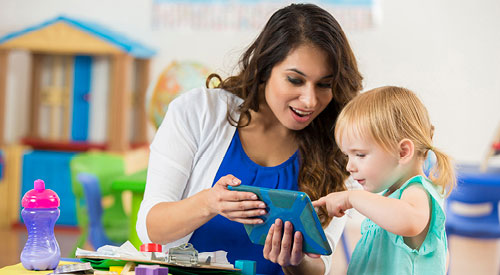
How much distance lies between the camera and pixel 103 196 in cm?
275

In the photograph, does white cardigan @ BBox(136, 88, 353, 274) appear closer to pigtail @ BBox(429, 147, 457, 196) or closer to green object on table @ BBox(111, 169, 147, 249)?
pigtail @ BBox(429, 147, 457, 196)

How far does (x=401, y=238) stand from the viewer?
1122mm

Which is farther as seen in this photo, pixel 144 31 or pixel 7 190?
pixel 144 31

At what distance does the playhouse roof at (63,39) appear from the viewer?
436cm

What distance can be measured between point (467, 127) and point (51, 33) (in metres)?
3.30

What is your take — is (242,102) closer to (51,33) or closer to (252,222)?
(252,222)

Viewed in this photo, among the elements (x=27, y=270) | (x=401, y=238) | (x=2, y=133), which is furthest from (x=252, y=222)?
(x=2, y=133)

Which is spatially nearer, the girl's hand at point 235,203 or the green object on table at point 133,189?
the girl's hand at point 235,203

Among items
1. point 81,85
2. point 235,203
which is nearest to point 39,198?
point 235,203

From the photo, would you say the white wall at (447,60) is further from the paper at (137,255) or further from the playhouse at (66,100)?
the paper at (137,255)

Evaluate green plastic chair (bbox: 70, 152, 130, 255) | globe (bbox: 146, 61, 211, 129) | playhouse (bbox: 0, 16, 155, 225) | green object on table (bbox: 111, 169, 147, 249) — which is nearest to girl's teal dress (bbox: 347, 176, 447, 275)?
green object on table (bbox: 111, 169, 147, 249)

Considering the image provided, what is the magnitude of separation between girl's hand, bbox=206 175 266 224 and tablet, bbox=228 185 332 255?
0.01 m

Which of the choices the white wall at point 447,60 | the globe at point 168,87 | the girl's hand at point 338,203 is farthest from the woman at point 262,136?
the white wall at point 447,60

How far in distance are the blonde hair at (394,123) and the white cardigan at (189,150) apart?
1.32ft
